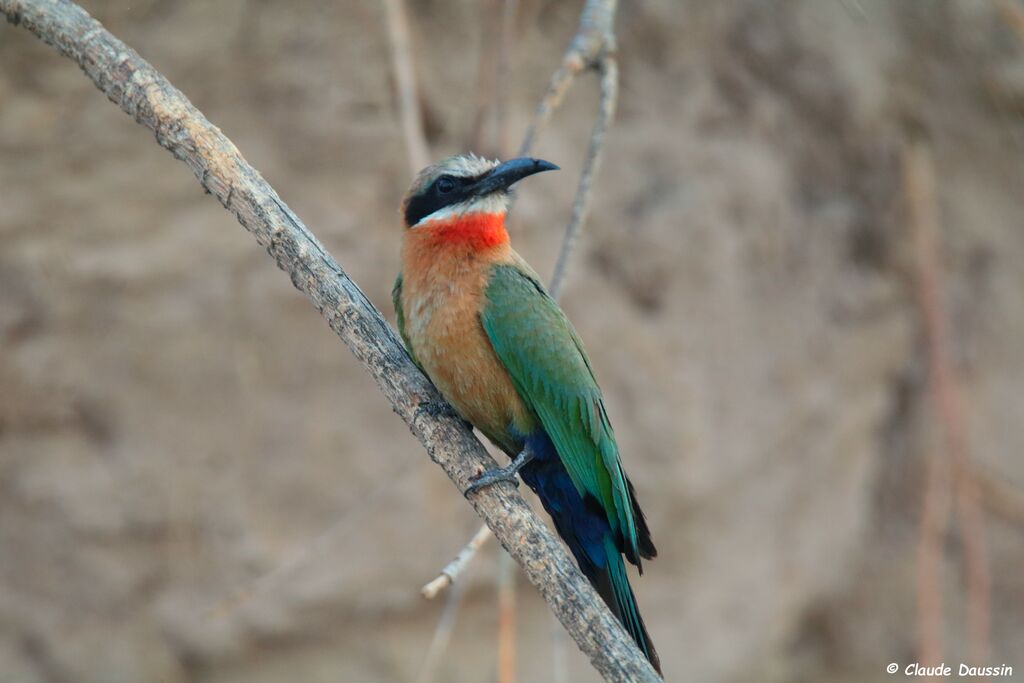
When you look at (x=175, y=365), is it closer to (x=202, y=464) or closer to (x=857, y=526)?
Answer: (x=202, y=464)

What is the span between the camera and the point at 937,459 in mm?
4770

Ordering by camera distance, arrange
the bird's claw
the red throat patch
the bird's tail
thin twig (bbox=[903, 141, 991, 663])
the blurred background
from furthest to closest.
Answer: thin twig (bbox=[903, 141, 991, 663])
the blurred background
the red throat patch
the bird's tail
the bird's claw

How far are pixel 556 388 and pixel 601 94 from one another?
0.92m

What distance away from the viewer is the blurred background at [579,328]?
4164mm

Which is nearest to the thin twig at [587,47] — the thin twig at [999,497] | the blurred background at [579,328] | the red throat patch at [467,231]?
the red throat patch at [467,231]

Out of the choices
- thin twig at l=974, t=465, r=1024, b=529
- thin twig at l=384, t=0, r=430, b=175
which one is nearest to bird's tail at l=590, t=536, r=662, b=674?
thin twig at l=384, t=0, r=430, b=175

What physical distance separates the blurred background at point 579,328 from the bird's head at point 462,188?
0.89 m

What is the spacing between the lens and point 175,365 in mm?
4258

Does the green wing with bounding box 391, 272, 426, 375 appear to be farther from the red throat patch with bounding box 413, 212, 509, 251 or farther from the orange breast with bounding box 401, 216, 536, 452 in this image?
the red throat patch with bounding box 413, 212, 509, 251

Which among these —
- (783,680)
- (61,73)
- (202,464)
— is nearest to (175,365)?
(202,464)

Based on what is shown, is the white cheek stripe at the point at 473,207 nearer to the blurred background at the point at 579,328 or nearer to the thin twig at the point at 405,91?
the thin twig at the point at 405,91

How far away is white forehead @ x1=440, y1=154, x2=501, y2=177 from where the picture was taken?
311 cm

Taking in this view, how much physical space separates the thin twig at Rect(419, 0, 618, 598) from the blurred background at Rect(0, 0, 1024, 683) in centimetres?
72

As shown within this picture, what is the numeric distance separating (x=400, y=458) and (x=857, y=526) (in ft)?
7.23
